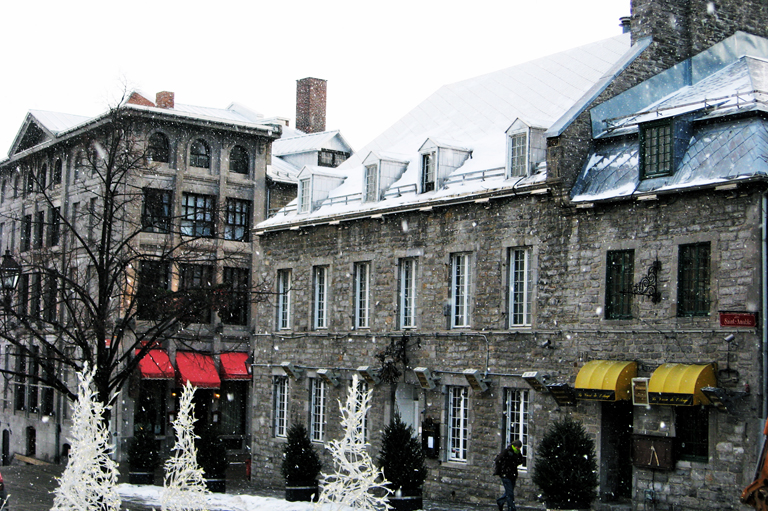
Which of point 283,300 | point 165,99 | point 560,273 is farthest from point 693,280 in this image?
point 165,99

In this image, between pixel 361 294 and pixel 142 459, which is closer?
pixel 142 459

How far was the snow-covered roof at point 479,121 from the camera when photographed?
26.4 metres

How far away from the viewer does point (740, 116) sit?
66.4ft

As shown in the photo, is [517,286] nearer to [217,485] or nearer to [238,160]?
[217,485]

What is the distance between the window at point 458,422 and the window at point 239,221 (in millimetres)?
17820

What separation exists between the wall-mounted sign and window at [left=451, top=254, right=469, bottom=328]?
7.79 metres

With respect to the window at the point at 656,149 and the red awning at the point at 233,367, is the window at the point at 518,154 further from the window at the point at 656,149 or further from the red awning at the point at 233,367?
the red awning at the point at 233,367

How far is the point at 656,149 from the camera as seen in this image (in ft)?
69.7

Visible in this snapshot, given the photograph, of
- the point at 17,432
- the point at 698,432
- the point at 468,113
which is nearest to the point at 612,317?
the point at 698,432

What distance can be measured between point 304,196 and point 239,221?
10603mm

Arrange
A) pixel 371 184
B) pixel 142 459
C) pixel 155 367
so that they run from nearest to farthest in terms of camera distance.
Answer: pixel 142 459, pixel 371 184, pixel 155 367

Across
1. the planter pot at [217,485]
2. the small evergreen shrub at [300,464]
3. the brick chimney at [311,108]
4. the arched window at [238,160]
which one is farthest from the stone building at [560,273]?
the brick chimney at [311,108]

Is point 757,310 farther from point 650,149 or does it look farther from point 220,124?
point 220,124

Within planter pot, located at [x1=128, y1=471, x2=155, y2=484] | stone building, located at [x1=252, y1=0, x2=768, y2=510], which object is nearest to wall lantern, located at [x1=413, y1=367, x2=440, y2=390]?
stone building, located at [x1=252, y1=0, x2=768, y2=510]
